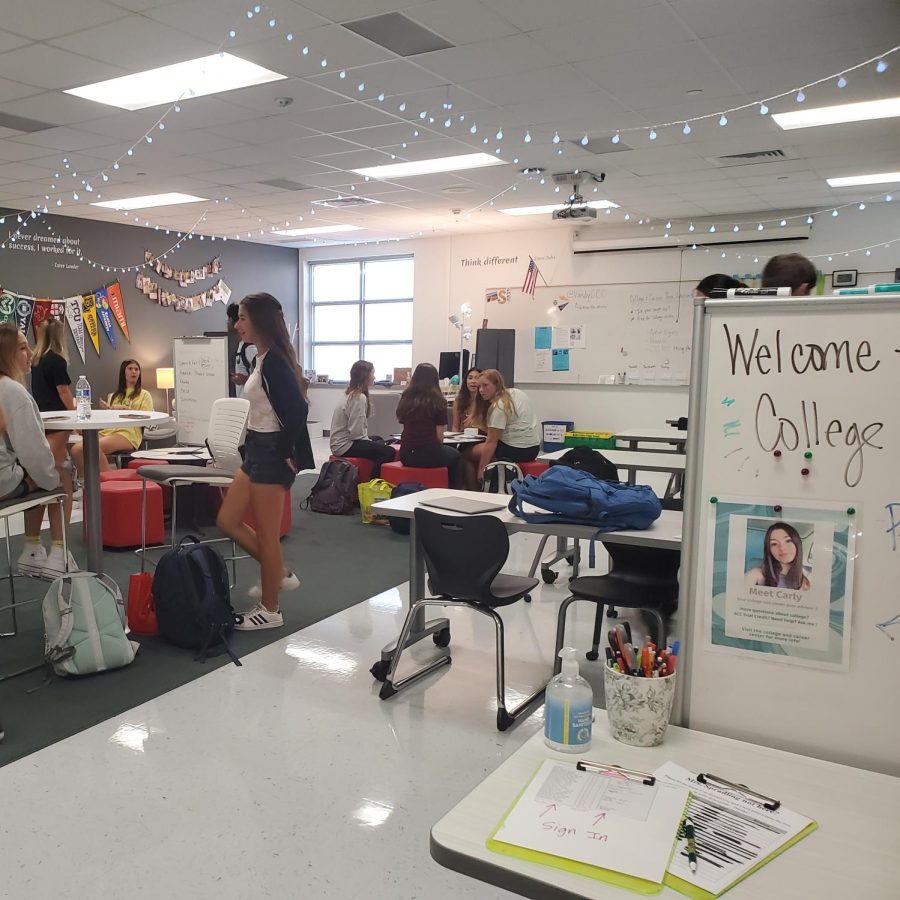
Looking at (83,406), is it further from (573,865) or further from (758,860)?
(758,860)

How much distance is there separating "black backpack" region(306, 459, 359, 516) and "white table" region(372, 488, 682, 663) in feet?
9.53

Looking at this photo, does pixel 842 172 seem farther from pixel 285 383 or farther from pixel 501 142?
pixel 285 383

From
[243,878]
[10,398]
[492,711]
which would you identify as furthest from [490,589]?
[10,398]

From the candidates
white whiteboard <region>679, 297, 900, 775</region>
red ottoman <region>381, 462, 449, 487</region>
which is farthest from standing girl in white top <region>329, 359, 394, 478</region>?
white whiteboard <region>679, 297, 900, 775</region>

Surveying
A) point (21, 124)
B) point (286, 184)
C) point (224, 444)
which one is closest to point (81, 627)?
point (224, 444)

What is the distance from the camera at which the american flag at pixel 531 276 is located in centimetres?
984

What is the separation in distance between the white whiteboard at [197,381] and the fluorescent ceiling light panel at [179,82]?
426cm

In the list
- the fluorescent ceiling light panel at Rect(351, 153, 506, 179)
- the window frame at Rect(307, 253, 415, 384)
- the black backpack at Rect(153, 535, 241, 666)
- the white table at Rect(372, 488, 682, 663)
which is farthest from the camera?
the window frame at Rect(307, 253, 415, 384)

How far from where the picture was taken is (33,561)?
4.14m

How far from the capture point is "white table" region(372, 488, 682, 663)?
105 inches

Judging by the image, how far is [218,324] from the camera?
10906mm

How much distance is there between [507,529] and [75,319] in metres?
7.93

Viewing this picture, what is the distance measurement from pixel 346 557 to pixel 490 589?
2306 mm

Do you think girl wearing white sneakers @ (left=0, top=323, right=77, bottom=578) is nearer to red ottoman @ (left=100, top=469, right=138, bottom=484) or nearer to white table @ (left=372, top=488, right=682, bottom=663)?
white table @ (left=372, top=488, right=682, bottom=663)
